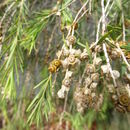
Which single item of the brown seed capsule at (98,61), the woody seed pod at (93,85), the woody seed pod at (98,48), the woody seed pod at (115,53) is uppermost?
the woody seed pod at (98,48)

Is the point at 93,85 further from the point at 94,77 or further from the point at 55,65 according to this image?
the point at 55,65

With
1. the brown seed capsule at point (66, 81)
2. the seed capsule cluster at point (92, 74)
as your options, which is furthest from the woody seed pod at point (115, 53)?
the brown seed capsule at point (66, 81)

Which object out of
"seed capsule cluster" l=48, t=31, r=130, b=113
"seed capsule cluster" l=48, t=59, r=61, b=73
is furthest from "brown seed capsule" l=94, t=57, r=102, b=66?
"seed capsule cluster" l=48, t=59, r=61, b=73

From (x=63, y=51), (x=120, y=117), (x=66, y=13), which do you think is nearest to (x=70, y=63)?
(x=63, y=51)

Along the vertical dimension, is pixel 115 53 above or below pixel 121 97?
above

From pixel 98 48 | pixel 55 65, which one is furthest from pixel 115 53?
pixel 55 65

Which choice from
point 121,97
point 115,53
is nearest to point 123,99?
point 121,97

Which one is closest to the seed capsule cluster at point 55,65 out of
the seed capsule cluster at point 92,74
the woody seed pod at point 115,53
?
the seed capsule cluster at point 92,74

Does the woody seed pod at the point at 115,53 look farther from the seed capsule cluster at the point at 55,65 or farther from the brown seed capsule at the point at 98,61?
the seed capsule cluster at the point at 55,65

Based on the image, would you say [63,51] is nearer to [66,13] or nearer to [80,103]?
[80,103]

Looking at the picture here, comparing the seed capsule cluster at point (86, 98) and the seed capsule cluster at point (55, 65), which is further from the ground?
the seed capsule cluster at point (55, 65)

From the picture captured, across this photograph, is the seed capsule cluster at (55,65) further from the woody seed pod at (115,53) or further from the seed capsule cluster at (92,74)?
the woody seed pod at (115,53)
